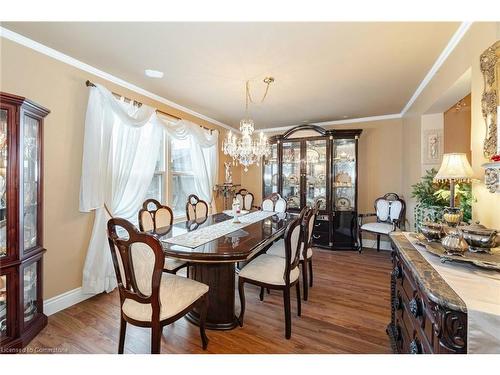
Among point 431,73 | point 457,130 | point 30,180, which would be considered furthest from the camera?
point 457,130

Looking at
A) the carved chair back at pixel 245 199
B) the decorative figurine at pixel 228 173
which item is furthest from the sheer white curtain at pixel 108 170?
the carved chair back at pixel 245 199

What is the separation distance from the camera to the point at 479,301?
813 millimetres

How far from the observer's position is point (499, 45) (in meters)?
1.39

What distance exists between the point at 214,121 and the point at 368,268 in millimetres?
3593

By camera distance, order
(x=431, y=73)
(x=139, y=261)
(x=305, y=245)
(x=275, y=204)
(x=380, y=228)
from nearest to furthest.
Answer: (x=139, y=261) → (x=305, y=245) → (x=431, y=73) → (x=380, y=228) → (x=275, y=204)

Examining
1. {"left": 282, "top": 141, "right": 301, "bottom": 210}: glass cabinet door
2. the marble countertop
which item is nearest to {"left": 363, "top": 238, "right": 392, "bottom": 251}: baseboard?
{"left": 282, "top": 141, "right": 301, "bottom": 210}: glass cabinet door

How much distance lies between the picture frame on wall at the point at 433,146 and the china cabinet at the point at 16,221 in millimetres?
4132

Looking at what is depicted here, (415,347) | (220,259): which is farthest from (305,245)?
(415,347)

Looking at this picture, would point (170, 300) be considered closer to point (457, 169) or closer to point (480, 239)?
point (480, 239)

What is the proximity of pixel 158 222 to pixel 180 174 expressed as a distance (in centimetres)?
139

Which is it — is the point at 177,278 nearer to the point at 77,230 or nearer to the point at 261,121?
the point at 77,230

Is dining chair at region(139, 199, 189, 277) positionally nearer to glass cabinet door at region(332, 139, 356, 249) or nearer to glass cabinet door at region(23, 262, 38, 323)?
glass cabinet door at region(23, 262, 38, 323)

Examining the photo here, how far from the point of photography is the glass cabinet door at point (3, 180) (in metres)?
1.68
